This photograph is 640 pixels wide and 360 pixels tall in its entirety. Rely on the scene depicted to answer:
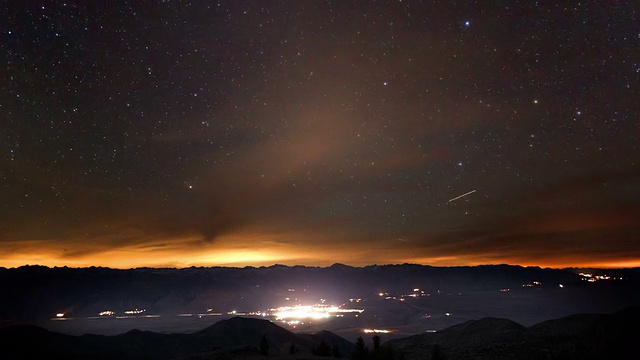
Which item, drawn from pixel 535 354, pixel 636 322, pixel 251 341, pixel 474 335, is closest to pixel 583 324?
pixel 636 322

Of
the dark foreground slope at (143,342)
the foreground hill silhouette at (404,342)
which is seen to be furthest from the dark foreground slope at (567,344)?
the dark foreground slope at (143,342)

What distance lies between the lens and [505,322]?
9612cm

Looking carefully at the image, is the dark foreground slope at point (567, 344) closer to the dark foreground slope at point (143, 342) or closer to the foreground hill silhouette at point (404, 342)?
the foreground hill silhouette at point (404, 342)

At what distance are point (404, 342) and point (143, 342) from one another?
64.7 meters

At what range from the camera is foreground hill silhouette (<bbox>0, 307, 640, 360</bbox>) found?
178ft

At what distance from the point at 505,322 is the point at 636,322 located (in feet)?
118

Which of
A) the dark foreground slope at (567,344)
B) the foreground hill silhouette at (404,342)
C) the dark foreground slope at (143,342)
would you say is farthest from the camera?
the dark foreground slope at (143,342)

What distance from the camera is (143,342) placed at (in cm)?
11519

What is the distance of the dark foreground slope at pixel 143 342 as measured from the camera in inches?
3730

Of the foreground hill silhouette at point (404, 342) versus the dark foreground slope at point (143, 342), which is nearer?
the foreground hill silhouette at point (404, 342)

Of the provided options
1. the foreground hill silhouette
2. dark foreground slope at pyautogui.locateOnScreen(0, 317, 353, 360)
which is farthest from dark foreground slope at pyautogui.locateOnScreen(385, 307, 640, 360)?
dark foreground slope at pyautogui.locateOnScreen(0, 317, 353, 360)

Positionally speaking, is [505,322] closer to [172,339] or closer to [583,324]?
[583,324]

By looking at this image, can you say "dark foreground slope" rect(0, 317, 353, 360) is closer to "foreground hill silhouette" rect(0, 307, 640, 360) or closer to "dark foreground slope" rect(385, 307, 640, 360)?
"foreground hill silhouette" rect(0, 307, 640, 360)

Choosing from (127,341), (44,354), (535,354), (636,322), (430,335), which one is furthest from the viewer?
(127,341)
